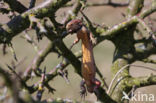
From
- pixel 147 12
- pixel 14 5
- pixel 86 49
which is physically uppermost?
pixel 147 12

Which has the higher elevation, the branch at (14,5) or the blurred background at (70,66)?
the blurred background at (70,66)

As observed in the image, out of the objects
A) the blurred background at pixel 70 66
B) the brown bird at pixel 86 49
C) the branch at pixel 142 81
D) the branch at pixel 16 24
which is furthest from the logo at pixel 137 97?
the blurred background at pixel 70 66

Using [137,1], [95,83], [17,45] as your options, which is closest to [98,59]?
[17,45]

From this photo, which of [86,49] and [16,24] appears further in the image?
[86,49]

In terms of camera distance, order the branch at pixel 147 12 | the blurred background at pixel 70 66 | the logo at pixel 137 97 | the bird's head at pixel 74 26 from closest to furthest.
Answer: the bird's head at pixel 74 26 < the logo at pixel 137 97 < the branch at pixel 147 12 < the blurred background at pixel 70 66

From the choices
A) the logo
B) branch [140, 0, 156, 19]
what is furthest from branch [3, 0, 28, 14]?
branch [140, 0, 156, 19]

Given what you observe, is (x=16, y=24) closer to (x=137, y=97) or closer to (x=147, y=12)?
(x=147, y=12)

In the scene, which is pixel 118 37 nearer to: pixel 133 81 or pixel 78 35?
pixel 133 81

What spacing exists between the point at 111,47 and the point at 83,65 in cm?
1193

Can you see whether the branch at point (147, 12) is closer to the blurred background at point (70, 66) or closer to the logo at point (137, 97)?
the logo at point (137, 97)

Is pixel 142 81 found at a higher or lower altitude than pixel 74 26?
higher

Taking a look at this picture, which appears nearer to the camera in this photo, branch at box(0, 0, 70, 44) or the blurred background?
branch at box(0, 0, 70, 44)

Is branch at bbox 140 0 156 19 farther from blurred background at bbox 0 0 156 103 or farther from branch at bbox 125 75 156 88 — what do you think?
blurred background at bbox 0 0 156 103

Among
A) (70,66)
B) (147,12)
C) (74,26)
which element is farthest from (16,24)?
(70,66)
